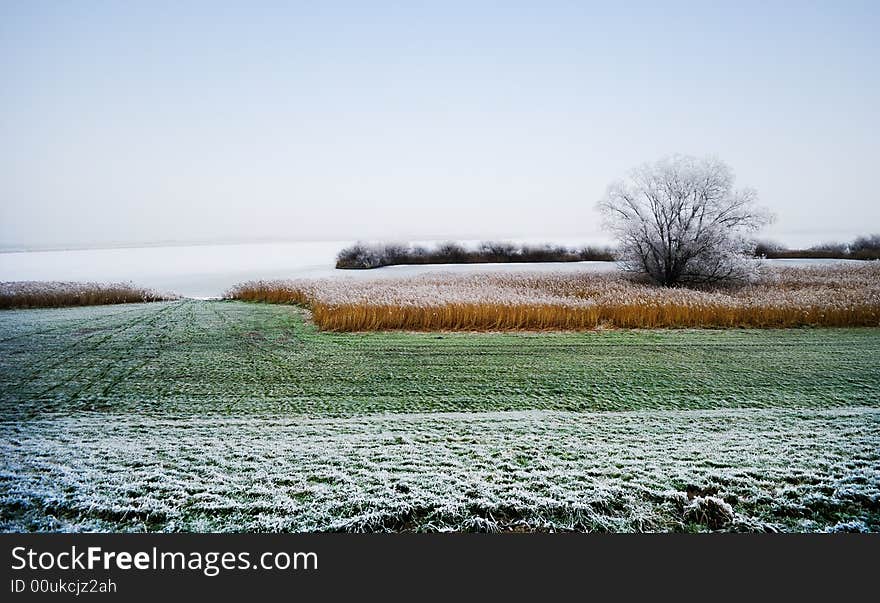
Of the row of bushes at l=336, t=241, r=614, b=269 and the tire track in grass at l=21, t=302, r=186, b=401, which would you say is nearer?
the tire track in grass at l=21, t=302, r=186, b=401

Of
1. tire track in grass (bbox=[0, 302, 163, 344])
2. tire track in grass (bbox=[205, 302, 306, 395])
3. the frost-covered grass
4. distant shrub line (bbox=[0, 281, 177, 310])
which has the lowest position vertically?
the frost-covered grass

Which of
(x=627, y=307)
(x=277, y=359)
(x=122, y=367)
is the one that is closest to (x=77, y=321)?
(x=122, y=367)

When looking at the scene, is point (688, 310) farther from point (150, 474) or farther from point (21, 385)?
point (21, 385)

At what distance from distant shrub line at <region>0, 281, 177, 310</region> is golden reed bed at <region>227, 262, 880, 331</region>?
2.69 meters

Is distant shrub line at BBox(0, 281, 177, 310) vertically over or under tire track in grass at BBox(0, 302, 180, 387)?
over

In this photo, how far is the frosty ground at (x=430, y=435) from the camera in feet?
6.57

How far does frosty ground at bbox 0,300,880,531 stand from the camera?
2.00 metres

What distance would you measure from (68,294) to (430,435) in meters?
6.02

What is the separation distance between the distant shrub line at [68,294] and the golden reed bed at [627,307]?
8.83 feet

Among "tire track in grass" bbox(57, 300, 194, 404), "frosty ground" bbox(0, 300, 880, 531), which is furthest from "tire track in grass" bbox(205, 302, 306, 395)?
"tire track in grass" bbox(57, 300, 194, 404)

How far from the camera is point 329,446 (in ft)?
8.82

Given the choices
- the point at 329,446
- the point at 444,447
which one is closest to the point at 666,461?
the point at 444,447

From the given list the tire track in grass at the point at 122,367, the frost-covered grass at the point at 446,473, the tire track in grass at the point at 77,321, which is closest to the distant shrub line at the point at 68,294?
the tire track in grass at the point at 77,321

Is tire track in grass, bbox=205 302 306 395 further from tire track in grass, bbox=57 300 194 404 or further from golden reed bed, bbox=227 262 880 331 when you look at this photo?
golden reed bed, bbox=227 262 880 331
